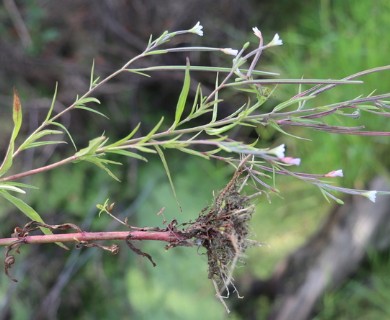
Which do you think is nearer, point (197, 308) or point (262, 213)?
point (197, 308)

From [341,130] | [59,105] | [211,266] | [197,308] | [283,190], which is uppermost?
[341,130]

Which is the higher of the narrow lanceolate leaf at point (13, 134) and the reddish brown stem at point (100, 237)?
the narrow lanceolate leaf at point (13, 134)

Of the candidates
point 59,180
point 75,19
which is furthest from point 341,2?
point 59,180

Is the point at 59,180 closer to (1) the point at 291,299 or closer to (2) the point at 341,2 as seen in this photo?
(1) the point at 291,299

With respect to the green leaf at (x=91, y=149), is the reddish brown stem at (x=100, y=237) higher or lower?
lower

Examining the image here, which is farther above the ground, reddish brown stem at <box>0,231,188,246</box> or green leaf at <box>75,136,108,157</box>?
green leaf at <box>75,136,108,157</box>

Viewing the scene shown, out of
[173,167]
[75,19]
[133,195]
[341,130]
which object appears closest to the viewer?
[341,130]

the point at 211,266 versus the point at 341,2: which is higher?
the point at 211,266

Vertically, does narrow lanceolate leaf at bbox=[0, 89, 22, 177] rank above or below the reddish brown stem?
above
